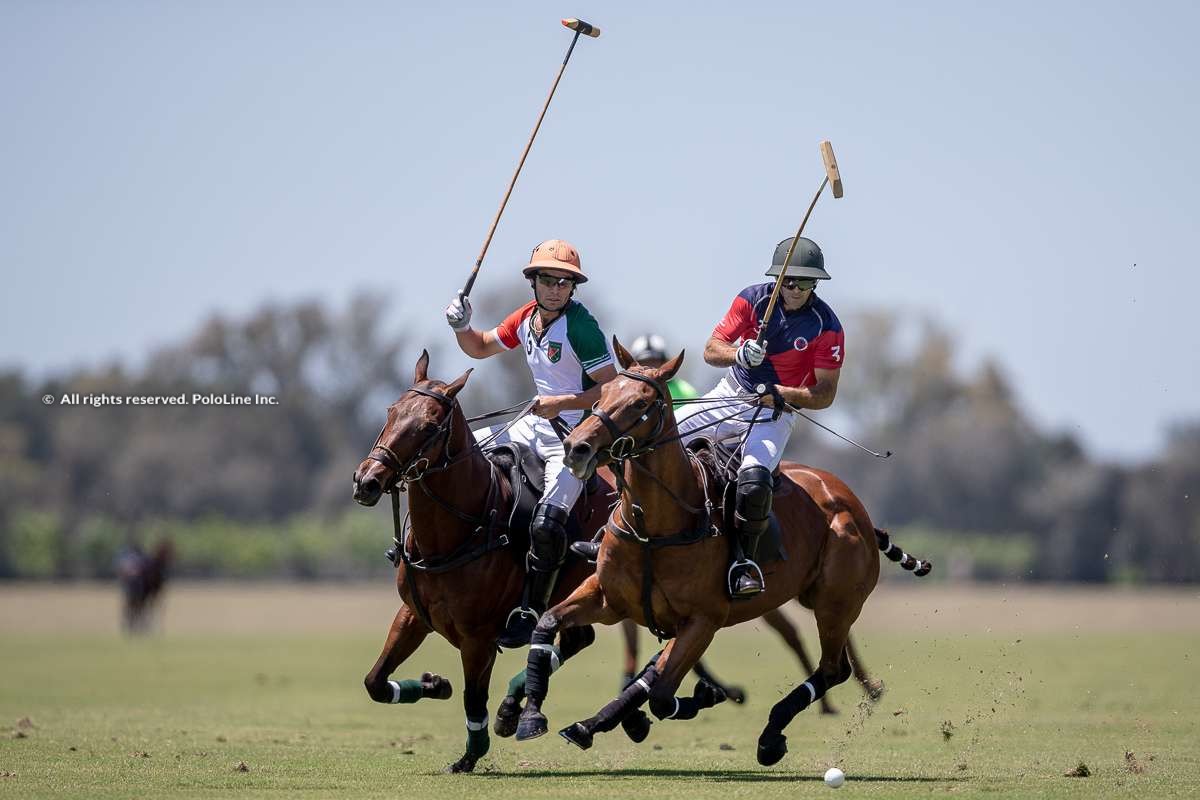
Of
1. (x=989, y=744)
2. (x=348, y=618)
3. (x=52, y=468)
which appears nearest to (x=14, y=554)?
(x=52, y=468)

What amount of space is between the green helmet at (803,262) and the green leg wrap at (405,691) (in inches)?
141

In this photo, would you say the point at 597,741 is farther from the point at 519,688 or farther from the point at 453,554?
the point at 453,554

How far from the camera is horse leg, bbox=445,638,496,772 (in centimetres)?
1108

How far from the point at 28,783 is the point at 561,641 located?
3.47m

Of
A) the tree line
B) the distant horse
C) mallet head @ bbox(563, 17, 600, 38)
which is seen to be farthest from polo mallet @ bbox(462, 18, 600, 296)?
the tree line

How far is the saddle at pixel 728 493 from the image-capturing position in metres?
10.7

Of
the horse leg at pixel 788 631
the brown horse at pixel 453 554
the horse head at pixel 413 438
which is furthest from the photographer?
the horse leg at pixel 788 631

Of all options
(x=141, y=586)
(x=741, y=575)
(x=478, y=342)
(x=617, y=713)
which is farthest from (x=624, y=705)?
(x=141, y=586)

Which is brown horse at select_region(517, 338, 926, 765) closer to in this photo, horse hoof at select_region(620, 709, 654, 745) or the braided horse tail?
horse hoof at select_region(620, 709, 654, 745)

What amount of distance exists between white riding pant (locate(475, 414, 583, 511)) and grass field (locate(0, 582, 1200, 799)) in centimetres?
175

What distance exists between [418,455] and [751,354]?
6.91 feet

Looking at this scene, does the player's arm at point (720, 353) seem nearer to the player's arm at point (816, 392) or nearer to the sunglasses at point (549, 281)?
the player's arm at point (816, 392)

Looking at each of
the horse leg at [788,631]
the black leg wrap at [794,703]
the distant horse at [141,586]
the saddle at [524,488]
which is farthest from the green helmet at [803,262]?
the distant horse at [141,586]

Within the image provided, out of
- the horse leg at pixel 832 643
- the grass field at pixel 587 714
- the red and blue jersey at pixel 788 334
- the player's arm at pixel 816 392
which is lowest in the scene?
the grass field at pixel 587 714
